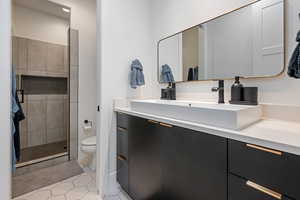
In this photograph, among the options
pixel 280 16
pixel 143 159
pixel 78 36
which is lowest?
pixel 143 159

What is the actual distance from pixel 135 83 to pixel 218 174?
127 centimetres

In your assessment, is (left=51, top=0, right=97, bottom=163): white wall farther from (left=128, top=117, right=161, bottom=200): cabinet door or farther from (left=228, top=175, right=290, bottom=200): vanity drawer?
(left=228, top=175, right=290, bottom=200): vanity drawer

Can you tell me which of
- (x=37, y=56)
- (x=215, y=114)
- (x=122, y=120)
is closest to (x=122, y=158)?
(x=122, y=120)

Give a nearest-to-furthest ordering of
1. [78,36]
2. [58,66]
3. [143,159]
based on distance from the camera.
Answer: [143,159], [78,36], [58,66]

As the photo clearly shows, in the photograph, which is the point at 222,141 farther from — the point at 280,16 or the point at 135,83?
the point at 135,83

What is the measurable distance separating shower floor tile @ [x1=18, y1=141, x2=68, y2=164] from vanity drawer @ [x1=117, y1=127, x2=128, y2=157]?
4.90 ft

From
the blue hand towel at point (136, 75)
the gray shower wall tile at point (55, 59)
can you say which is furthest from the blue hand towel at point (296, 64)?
the gray shower wall tile at point (55, 59)

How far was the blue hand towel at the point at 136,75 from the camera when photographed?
1808 mm

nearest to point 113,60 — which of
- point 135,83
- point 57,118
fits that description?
point 135,83

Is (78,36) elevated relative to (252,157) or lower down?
elevated

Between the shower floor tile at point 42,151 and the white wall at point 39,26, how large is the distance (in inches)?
74.5

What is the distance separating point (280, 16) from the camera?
1.01 meters

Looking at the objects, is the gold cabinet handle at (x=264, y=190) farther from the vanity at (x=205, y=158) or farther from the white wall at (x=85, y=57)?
the white wall at (x=85, y=57)

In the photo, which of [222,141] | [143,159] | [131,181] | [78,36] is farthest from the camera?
[78,36]
